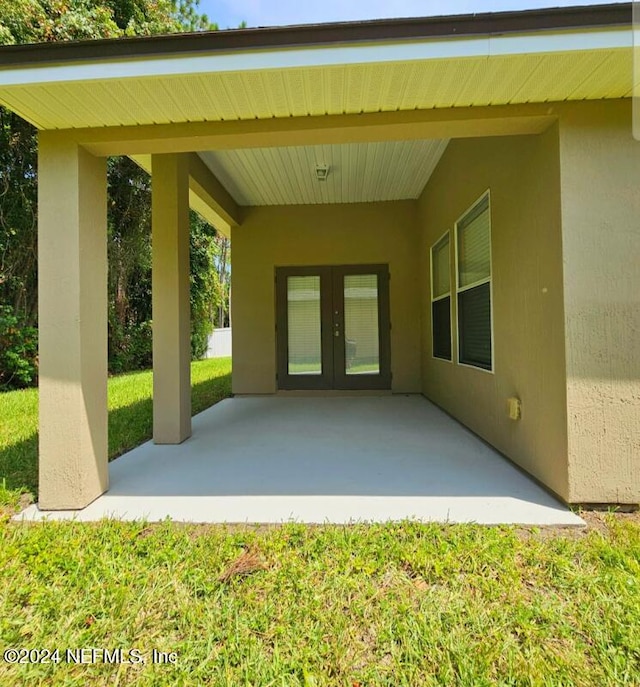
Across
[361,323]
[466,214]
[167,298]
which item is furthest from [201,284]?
[466,214]

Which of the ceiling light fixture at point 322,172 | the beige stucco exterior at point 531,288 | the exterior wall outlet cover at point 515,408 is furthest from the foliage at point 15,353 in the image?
the exterior wall outlet cover at point 515,408

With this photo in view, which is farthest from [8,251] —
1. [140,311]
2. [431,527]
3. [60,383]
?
[431,527]

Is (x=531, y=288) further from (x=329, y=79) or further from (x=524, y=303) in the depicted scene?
(x=329, y=79)

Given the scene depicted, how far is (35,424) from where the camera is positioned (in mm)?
4691

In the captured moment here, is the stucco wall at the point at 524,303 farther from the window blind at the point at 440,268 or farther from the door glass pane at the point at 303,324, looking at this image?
the door glass pane at the point at 303,324

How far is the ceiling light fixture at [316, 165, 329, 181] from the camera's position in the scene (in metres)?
5.23

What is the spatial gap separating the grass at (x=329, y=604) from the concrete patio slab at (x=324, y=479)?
215 millimetres

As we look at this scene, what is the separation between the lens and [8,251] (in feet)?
28.3

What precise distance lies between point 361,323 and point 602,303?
460cm

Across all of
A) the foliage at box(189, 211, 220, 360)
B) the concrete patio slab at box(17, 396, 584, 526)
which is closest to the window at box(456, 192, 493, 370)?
the concrete patio slab at box(17, 396, 584, 526)

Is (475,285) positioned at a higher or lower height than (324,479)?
higher

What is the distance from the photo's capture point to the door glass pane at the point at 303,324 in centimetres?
692

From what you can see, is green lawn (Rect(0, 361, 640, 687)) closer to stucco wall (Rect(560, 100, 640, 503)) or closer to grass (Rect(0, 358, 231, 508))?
stucco wall (Rect(560, 100, 640, 503))

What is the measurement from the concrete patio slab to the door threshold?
1.98 metres
